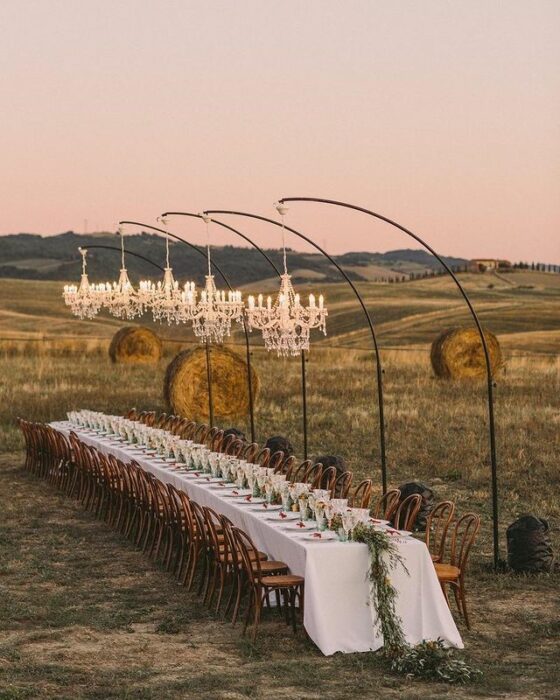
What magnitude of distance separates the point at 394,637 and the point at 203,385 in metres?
19.1

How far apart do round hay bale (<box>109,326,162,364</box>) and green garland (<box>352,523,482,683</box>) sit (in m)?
32.4

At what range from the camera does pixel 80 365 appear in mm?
42562

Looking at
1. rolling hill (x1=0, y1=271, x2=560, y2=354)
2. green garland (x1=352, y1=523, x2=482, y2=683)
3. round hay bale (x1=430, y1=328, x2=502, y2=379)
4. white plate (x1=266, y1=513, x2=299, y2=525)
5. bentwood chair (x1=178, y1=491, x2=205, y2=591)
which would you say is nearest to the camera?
green garland (x1=352, y1=523, x2=482, y2=683)

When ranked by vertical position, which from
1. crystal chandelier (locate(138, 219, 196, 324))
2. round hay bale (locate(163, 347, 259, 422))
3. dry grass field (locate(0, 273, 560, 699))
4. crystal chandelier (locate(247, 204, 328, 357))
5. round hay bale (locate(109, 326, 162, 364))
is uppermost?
crystal chandelier (locate(138, 219, 196, 324))

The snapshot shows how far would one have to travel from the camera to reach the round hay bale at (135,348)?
4303 cm

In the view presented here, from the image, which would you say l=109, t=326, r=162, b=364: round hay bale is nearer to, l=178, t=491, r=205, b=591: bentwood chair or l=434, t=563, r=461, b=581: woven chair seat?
l=178, t=491, r=205, b=591: bentwood chair

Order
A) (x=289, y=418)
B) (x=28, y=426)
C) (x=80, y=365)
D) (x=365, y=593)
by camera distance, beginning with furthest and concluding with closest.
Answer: (x=80, y=365), (x=289, y=418), (x=28, y=426), (x=365, y=593)

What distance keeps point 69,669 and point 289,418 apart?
19783mm

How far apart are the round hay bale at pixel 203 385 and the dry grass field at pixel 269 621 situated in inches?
37.6

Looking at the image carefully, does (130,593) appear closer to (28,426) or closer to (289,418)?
(28,426)

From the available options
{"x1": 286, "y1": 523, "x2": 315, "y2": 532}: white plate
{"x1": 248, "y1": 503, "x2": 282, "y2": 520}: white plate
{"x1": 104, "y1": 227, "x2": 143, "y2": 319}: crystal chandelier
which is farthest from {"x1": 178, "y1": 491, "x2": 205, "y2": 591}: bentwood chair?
{"x1": 104, "y1": 227, "x2": 143, "y2": 319}: crystal chandelier

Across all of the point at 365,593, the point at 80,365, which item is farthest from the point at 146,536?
the point at 80,365

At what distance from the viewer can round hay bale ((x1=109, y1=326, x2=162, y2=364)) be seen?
43031 mm

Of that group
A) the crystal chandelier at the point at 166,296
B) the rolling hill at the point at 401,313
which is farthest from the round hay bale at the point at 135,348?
the rolling hill at the point at 401,313
